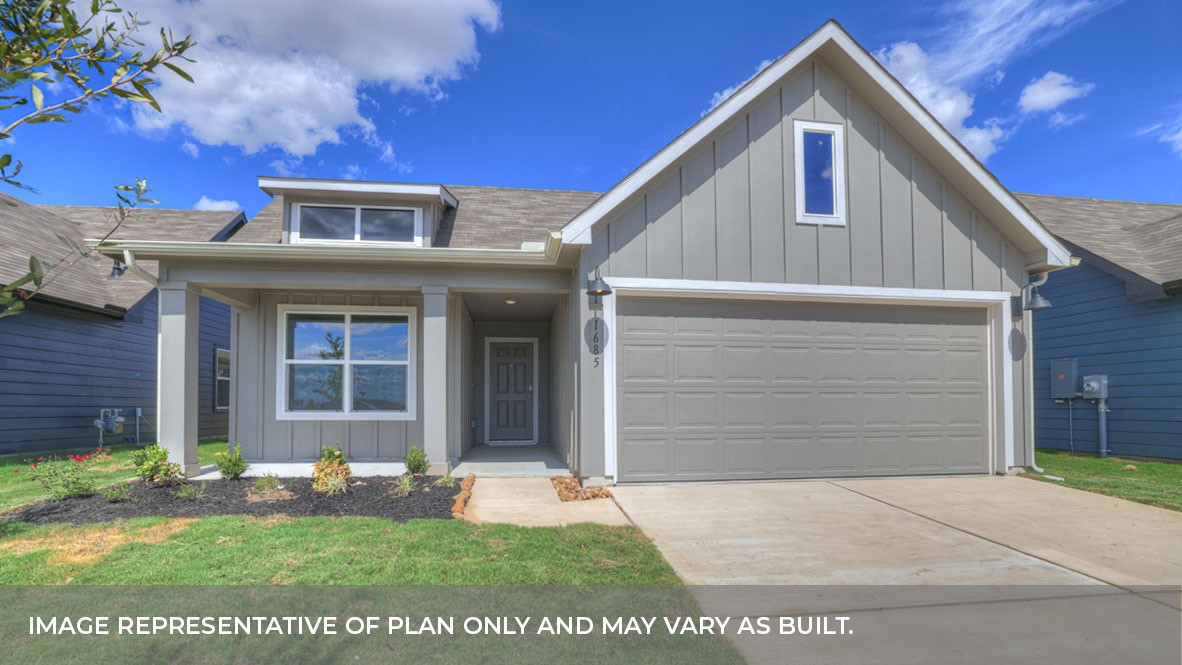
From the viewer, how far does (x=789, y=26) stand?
32.9 feet

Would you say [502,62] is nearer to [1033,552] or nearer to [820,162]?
[820,162]

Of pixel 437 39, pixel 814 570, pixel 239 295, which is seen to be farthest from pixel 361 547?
pixel 437 39

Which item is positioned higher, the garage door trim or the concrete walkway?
the garage door trim

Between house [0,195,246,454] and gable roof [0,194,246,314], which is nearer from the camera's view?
house [0,195,246,454]

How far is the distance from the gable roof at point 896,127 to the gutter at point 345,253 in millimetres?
946

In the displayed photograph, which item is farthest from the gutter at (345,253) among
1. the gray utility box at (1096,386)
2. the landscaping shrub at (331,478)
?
the gray utility box at (1096,386)

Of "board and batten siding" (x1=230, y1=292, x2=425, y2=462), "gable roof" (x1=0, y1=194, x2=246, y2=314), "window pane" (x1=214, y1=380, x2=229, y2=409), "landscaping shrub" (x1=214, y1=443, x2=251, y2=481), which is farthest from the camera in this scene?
"window pane" (x1=214, y1=380, x2=229, y2=409)

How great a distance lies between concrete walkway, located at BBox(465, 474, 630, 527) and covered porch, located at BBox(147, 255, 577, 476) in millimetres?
956

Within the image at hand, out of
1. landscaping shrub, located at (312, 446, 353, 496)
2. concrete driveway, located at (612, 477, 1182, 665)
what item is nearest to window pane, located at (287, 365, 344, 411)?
landscaping shrub, located at (312, 446, 353, 496)

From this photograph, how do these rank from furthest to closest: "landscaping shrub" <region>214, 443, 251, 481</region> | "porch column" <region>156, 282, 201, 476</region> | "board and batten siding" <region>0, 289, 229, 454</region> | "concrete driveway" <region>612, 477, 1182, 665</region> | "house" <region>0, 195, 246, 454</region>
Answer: "house" <region>0, 195, 246, 454</region>
"board and batten siding" <region>0, 289, 229, 454</region>
"porch column" <region>156, 282, 201, 476</region>
"landscaping shrub" <region>214, 443, 251, 481</region>
"concrete driveway" <region>612, 477, 1182, 665</region>

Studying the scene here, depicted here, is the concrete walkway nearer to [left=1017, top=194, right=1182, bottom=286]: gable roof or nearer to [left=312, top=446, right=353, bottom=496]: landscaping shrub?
[left=312, top=446, right=353, bottom=496]: landscaping shrub

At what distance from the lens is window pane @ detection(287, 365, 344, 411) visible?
29.1 feet

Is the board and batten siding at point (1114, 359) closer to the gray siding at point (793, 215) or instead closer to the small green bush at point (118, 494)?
the gray siding at point (793, 215)

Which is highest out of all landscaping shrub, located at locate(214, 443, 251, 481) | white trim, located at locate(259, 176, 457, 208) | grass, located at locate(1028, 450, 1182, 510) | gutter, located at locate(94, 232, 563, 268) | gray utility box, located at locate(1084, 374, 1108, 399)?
white trim, located at locate(259, 176, 457, 208)
